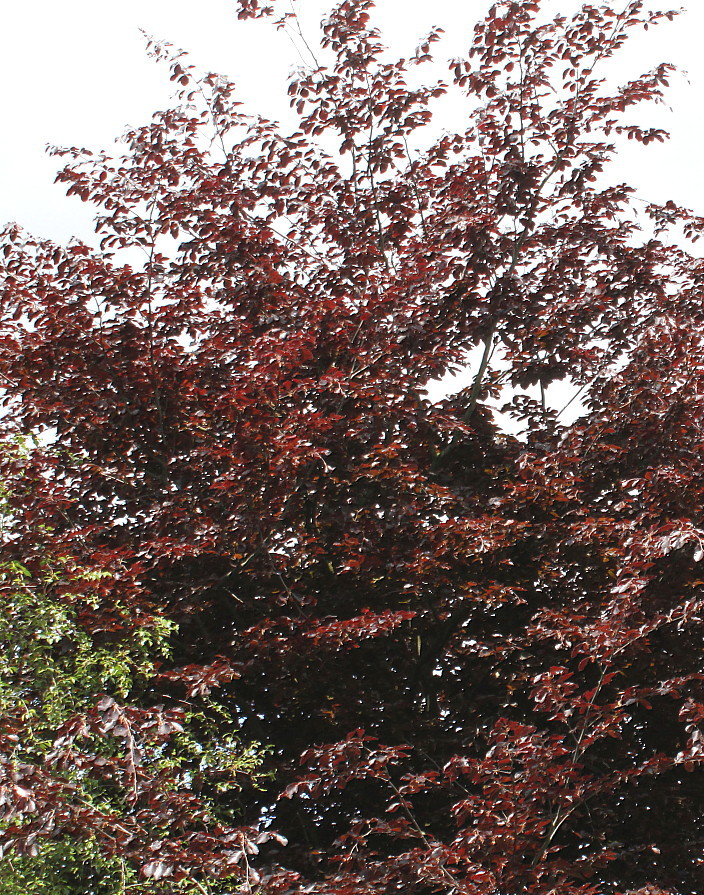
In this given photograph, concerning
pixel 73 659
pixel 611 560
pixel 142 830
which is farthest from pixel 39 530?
pixel 611 560

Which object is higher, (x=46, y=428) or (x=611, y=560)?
(x=46, y=428)

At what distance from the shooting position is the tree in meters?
4.57

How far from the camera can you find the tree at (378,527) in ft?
15.0

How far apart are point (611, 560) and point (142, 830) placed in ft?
11.1

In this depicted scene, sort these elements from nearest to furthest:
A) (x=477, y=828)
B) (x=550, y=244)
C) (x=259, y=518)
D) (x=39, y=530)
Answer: (x=477, y=828), (x=39, y=530), (x=259, y=518), (x=550, y=244)

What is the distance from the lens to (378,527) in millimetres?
5715

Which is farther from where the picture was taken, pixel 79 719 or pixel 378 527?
pixel 378 527

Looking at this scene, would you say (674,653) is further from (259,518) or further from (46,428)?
(46,428)

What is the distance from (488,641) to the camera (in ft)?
19.1

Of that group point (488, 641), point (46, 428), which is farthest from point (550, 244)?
point (46, 428)

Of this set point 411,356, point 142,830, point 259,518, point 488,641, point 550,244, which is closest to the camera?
point 142,830

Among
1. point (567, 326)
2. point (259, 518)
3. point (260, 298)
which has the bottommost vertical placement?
point (259, 518)

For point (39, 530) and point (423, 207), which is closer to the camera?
point (39, 530)

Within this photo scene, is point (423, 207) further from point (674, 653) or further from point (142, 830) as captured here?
point (142, 830)
